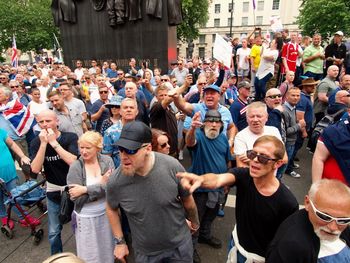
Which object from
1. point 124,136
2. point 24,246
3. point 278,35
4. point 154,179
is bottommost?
point 24,246

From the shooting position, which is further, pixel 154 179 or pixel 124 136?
pixel 154 179

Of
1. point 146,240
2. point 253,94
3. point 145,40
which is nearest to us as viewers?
point 146,240

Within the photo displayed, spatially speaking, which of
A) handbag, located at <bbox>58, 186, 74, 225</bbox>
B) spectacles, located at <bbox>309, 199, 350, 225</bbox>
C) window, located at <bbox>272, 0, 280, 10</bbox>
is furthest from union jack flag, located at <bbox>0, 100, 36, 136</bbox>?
window, located at <bbox>272, 0, 280, 10</bbox>

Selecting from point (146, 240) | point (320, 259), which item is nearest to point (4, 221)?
point (146, 240)

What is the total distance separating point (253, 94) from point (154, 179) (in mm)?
8274

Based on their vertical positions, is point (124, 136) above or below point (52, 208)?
above

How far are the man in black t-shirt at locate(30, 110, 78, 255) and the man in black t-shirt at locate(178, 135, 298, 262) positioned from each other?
5.54ft

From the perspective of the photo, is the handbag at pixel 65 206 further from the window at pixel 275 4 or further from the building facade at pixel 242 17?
the window at pixel 275 4

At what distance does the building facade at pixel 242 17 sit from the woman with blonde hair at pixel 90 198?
5707 centimetres

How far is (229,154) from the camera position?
354cm

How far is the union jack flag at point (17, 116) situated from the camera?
497 centimetres

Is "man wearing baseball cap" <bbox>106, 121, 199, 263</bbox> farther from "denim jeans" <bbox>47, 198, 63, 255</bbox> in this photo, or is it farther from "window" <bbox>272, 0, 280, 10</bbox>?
"window" <bbox>272, 0, 280, 10</bbox>

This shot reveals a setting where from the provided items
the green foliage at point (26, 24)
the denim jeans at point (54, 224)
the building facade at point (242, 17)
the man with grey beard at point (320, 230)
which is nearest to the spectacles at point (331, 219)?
the man with grey beard at point (320, 230)

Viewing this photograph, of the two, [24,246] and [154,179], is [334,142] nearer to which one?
[154,179]
